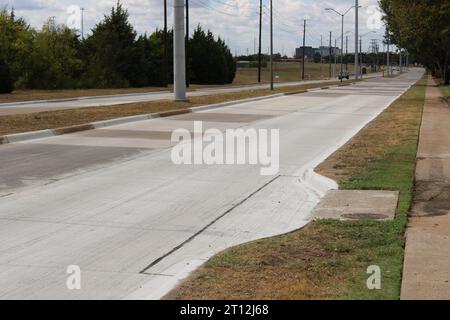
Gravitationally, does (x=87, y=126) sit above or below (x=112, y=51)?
below

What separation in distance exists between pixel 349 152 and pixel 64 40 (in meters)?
51.0

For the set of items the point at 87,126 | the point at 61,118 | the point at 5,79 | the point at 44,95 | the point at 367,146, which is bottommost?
the point at 367,146

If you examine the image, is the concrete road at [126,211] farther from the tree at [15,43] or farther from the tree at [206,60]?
the tree at [206,60]

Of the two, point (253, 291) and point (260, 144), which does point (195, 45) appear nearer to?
point (260, 144)

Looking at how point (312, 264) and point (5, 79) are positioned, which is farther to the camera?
point (5, 79)

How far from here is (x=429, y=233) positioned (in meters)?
6.98

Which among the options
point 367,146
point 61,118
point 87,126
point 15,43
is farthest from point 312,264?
point 15,43

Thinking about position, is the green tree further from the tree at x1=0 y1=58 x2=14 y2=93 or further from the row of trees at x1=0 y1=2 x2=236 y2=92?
the tree at x1=0 y1=58 x2=14 y2=93

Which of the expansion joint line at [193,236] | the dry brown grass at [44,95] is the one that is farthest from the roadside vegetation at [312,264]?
the dry brown grass at [44,95]

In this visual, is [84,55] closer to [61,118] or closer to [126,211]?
[61,118]

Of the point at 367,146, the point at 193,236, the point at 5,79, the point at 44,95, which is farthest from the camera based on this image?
the point at 5,79

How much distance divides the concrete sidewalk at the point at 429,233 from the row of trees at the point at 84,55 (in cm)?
3626

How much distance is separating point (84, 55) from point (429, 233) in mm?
60494

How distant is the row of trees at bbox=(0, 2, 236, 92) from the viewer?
170ft
